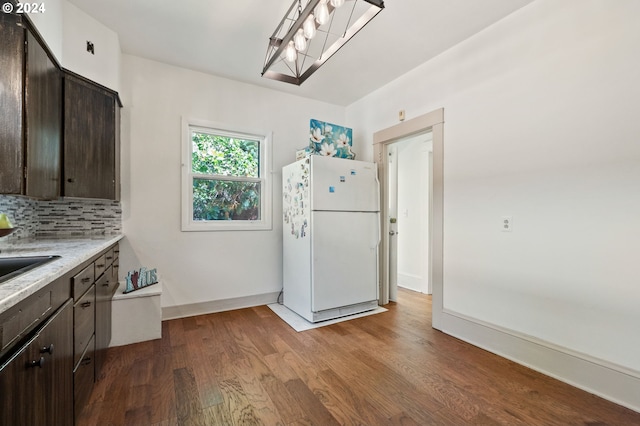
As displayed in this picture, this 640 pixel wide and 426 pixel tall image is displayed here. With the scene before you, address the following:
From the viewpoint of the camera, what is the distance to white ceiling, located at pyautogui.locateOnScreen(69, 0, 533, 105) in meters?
2.14

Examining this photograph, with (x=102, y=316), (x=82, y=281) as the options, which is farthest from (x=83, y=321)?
(x=102, y=316)

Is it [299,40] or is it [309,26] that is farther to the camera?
[299,40]

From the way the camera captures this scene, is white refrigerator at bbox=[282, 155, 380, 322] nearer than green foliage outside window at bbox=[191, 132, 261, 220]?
Yes

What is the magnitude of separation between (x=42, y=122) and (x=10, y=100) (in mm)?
279

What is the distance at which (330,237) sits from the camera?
9.73 ft

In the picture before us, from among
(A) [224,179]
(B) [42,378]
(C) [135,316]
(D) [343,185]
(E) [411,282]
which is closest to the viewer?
(B) [42,378]

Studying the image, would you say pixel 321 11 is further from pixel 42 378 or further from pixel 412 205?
pixel 412 205

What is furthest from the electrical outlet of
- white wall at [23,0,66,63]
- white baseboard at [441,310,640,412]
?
white wall at [23,0,66,63]

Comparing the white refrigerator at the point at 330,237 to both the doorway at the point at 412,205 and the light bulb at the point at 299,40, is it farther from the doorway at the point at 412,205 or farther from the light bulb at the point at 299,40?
the light bulb at the point at 299,40

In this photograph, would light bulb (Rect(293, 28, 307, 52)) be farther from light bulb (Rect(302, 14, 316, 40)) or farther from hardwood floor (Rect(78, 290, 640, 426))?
hardwood floor (Rect(78, 290, 640, 426))

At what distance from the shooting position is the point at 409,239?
432 centimetres

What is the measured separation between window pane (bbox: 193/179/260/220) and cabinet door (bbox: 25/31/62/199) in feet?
4.11

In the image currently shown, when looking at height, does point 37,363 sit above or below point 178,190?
below

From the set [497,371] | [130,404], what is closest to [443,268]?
[497,371]
